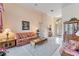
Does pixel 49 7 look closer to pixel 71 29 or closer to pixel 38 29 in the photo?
pixel 38 29

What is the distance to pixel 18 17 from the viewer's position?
279 cm

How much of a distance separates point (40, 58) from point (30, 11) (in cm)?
91

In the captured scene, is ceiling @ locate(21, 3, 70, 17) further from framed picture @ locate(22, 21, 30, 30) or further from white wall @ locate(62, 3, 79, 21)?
framed picture @ locate(22, 21, 30, 30)

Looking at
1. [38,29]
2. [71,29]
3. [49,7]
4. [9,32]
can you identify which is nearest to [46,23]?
[38,29]

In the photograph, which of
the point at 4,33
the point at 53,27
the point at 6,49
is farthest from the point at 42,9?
the point at 6,49

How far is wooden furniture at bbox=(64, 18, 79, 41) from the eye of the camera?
2740 millimetres

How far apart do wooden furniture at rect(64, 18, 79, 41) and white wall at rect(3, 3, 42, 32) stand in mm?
543

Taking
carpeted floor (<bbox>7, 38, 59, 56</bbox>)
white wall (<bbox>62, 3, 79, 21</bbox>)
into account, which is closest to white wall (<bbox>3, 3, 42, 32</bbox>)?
carpeted floor (<bbox>7, 38, 59, 56</bbox>)

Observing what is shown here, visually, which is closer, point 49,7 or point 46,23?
point 49,7

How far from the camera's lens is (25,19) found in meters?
2.82

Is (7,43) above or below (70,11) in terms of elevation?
below

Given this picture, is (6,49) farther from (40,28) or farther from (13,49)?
(40,28)

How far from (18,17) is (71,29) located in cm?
104

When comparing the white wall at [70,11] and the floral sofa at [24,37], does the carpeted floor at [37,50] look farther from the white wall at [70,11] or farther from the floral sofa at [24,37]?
the white wall at [70,11]
